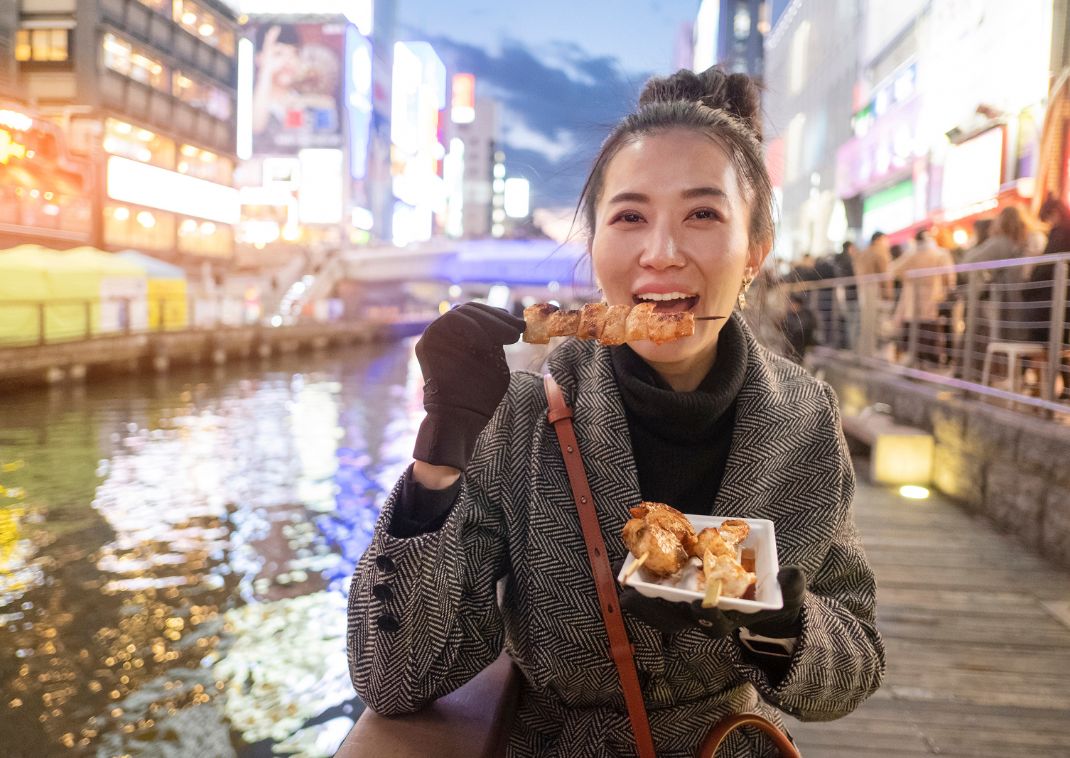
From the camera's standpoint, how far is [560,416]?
Answer: 5.83ft

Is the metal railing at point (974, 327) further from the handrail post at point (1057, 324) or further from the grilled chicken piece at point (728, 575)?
the grilled chicken piece at point (728, 575)

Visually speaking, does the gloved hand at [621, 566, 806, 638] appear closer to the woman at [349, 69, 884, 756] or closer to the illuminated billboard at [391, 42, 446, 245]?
the woman at [349, 69, 884, 756]

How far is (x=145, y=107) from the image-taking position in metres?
35.0

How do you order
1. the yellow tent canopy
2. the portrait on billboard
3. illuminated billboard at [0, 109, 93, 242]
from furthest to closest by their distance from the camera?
1. the portrait on billboard
2. illuminated billboard at [0, 109, 93, 242]
3. the yellow tent canopy

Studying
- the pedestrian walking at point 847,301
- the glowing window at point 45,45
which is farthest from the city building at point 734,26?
the pedestrian walking at point 847,301

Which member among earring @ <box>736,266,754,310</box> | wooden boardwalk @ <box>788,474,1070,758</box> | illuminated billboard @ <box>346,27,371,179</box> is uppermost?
illuminated billboard @ <box>346,27,371,179</box>

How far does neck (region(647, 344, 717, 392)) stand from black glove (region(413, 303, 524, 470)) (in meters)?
0.50

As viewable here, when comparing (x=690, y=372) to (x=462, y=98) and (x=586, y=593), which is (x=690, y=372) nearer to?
(x=586, y=593)

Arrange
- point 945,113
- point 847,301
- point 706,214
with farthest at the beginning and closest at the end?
point 945,113, point 847,301, point 706,214

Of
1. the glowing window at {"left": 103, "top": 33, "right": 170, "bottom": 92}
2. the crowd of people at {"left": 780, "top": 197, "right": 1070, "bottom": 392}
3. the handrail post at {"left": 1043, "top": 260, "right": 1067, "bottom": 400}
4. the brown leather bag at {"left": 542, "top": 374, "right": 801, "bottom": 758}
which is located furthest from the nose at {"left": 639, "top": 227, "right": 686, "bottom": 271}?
the glowing window at {"left": 103, "top": 33, "right": 170, "bottom": 92}

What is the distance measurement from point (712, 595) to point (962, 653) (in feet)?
10.3

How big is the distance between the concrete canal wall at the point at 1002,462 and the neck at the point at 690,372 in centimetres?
385

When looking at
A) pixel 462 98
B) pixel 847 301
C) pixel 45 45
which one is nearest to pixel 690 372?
pixel 847 301

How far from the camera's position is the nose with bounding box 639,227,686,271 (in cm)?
175
